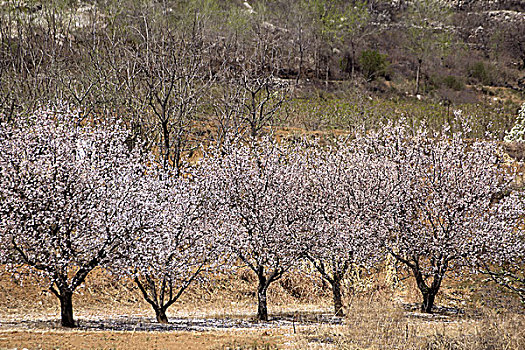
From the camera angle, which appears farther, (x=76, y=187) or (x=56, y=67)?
(x=56, y=67)

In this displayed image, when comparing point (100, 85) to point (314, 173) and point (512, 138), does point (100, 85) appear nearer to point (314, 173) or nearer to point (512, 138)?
point (314, 173)

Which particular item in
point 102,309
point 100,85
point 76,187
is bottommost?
point 102,309

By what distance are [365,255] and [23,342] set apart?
10.5 meters

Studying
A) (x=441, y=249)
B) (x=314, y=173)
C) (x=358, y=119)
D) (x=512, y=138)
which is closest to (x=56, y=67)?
(x=314, y=173)

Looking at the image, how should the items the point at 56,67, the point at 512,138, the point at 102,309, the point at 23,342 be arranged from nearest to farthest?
the point at 23,342, the point at 102,309, the point at 56,67, the point at 512,138

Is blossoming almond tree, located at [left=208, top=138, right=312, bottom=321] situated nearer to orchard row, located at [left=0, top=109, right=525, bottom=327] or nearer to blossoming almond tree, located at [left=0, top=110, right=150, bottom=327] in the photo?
orchard row, located at [left=0, top=109, right=525, bottom=327]

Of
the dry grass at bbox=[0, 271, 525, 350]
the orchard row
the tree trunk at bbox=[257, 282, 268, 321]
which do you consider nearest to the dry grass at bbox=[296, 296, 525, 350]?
the dry grass at bbox=[0, 271, 525, 350]

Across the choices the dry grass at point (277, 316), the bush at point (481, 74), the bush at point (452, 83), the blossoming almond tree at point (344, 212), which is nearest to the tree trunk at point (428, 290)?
the dry grass at point (277, 316)

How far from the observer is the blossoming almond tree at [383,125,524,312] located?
53.2ft

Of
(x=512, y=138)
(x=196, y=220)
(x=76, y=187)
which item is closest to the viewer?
(x=76, y=187)

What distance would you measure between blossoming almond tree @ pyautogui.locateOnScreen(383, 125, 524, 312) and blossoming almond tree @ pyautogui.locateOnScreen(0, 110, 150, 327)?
29.1 feet

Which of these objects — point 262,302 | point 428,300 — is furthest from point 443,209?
point 262,302

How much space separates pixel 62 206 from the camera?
11766 mm

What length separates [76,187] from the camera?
12.4 metres
